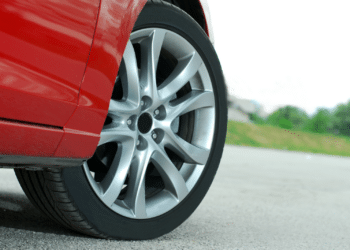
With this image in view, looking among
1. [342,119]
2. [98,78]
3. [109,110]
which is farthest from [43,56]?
[342,119]

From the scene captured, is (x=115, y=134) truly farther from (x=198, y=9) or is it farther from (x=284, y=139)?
(x=284, y=139)

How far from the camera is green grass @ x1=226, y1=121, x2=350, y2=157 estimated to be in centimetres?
2284

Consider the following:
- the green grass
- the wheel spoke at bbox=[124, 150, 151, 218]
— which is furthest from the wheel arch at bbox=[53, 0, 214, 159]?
the green grass

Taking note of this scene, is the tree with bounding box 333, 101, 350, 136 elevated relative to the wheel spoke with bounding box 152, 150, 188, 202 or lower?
elevated

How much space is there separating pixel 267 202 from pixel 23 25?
304cm

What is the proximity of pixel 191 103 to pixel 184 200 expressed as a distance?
509mm

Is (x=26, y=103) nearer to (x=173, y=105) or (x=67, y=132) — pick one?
(x=67, y=132)

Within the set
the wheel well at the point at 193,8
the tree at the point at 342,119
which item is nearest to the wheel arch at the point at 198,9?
the wheel well at the point at 193,8

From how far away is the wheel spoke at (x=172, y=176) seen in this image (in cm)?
201

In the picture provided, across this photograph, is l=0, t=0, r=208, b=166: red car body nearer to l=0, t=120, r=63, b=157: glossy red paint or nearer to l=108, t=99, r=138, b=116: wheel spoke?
l=0, t=120, r=63, b=157: glossy red paint

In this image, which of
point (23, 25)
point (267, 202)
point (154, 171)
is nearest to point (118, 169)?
point (154, 171)

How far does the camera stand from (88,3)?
1409mm

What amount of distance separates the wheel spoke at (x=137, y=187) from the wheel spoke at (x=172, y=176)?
106mm

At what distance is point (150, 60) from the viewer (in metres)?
1.93
